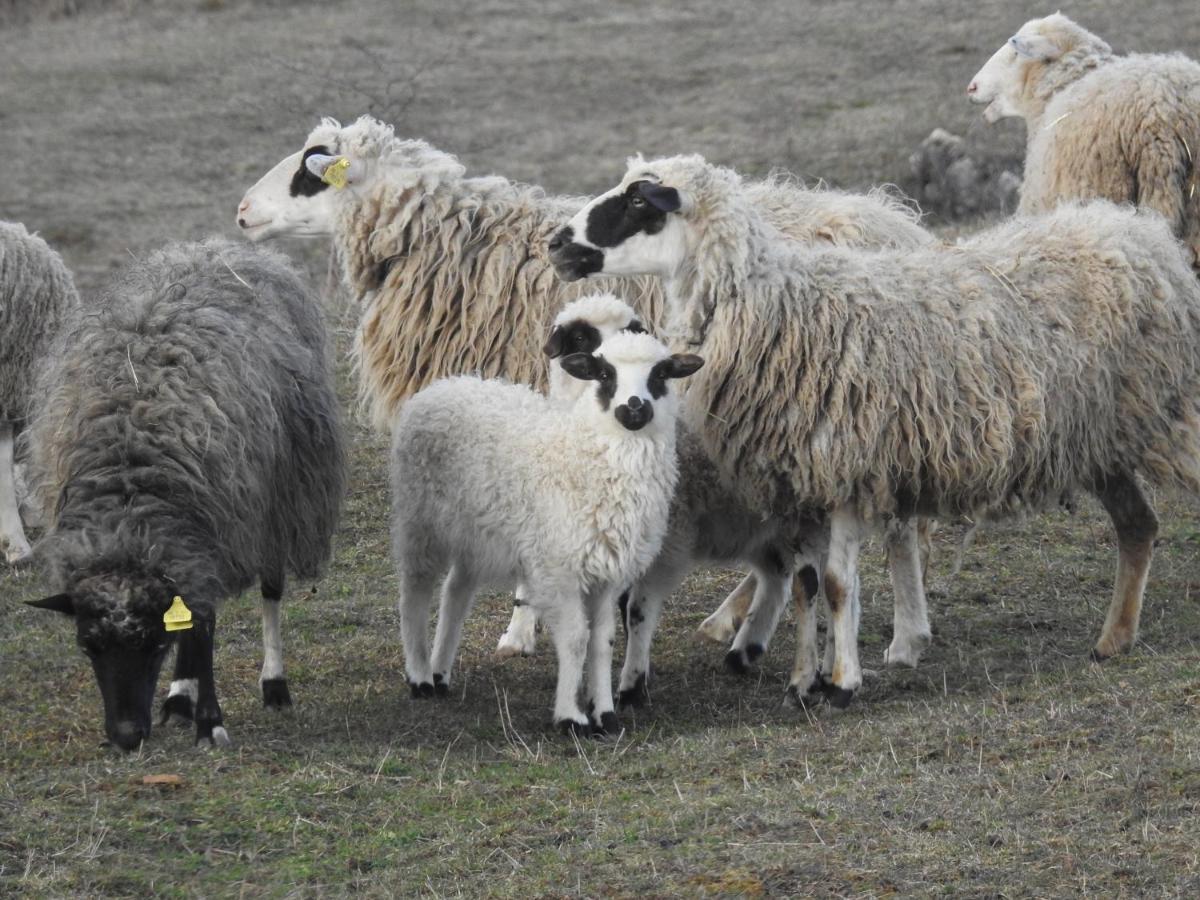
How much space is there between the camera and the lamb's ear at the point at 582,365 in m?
7.63

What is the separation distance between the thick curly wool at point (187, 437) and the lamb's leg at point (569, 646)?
1.30 m

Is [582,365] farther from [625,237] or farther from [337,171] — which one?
[337,171]

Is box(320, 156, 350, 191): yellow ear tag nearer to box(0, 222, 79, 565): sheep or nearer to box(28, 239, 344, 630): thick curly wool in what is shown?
box(28, 239, 344, 630): thick curly wool

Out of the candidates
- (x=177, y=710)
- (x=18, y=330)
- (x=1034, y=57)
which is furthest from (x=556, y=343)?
(x=1034, y=57)

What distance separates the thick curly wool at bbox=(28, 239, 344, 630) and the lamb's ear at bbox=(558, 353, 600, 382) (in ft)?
4.28

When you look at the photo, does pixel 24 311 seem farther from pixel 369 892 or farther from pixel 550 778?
pixel 369 892

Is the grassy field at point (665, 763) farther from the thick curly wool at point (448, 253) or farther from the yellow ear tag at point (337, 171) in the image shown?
the yellow ear tag at point (337, 171)

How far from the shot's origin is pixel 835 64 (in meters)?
27.2

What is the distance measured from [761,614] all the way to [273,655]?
7.68 feet

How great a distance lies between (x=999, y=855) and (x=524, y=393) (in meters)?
3.45

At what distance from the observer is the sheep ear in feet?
41.0

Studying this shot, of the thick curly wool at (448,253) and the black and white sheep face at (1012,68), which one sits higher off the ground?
the black and white sheep face at (1012,68)

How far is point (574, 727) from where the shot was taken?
24.7 ft

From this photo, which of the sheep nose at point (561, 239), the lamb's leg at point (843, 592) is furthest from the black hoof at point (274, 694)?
the lamb's leg at point (843, 592)
